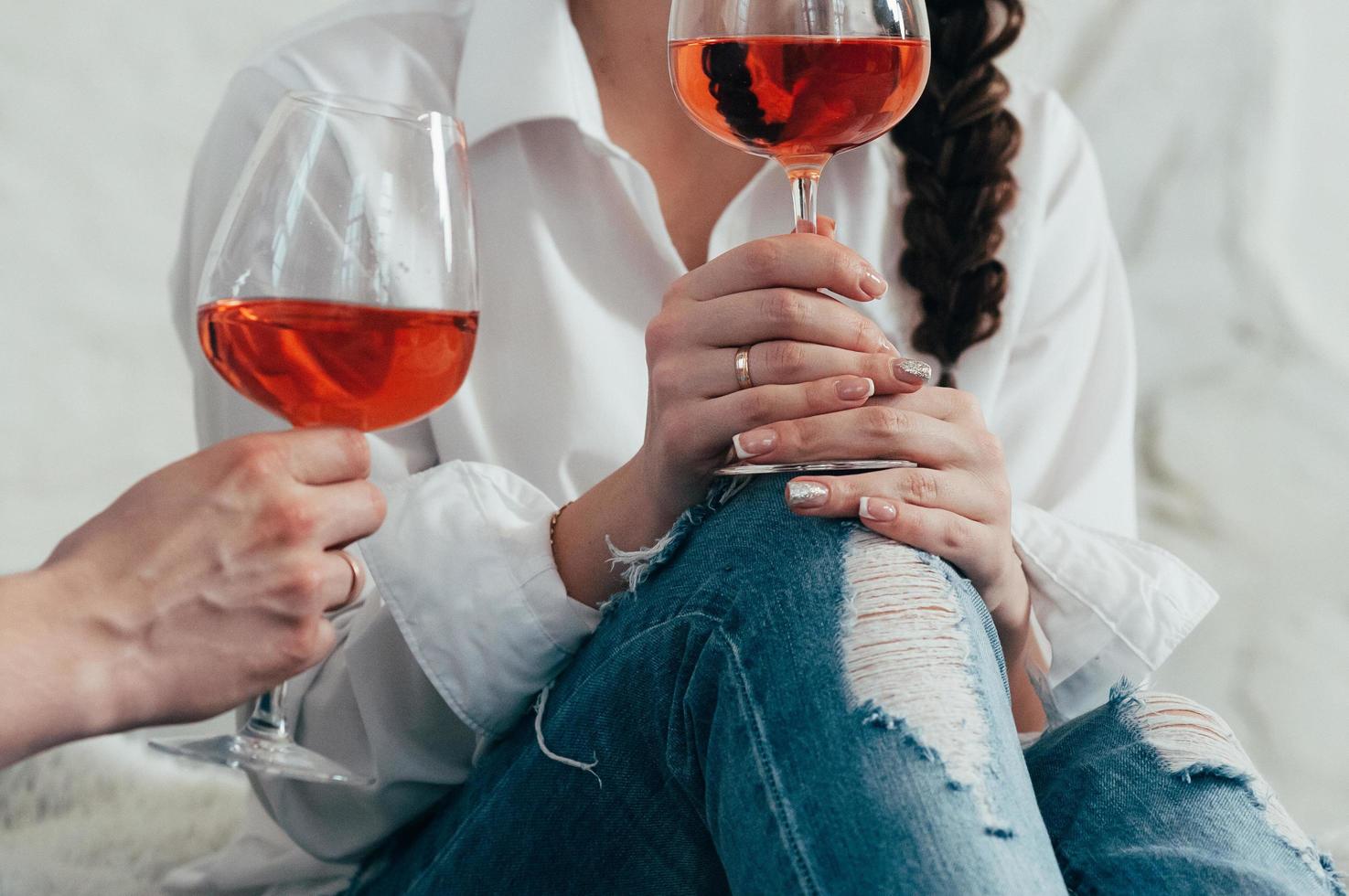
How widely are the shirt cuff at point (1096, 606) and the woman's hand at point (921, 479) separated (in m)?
0.09

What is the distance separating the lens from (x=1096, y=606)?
94cm

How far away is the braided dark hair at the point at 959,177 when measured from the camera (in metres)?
1.20

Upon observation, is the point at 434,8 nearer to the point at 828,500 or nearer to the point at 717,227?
the point at 717,227

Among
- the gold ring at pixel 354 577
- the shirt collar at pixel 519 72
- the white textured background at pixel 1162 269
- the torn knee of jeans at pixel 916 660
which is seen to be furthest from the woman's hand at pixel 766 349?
the white textured background at pixel 1162 269

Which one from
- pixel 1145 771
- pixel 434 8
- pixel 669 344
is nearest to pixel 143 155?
pixel 434 8

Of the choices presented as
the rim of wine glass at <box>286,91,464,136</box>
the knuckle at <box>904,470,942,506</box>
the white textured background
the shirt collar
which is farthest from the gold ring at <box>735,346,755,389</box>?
the white textured background

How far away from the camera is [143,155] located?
1.66 m

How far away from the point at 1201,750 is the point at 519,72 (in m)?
0.76

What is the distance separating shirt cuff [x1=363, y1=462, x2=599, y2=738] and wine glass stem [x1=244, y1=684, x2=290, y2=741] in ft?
0.50

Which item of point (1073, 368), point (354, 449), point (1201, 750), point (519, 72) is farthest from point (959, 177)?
point (354, 449)

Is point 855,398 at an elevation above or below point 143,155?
below

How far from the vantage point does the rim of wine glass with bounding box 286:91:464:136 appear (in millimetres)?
666

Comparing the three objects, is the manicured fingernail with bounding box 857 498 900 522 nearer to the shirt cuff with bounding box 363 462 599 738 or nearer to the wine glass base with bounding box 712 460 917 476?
the wine glass base with bounding box 712 460 917 476

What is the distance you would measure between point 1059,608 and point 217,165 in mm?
764
